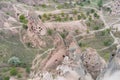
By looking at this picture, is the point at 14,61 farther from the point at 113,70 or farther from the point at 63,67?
the point at 113,70

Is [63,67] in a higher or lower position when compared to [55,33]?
higher

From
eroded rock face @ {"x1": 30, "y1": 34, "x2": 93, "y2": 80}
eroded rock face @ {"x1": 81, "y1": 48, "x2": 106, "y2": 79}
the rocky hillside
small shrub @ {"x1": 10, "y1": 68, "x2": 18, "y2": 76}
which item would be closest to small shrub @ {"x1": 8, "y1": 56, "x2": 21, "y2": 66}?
the rocky hillside

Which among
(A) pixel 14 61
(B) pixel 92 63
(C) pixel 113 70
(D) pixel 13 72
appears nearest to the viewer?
(C) pixel 113 70

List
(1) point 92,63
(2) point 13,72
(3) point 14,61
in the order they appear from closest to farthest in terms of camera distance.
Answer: (1) point 92,63 → (2) point 13,72 → (3) point 14,61

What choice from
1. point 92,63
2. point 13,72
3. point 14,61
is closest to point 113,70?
point 92,63

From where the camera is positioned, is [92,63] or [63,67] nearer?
[63,67]

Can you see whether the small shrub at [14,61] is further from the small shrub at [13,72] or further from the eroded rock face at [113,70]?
the eroded rock face at [113,70]

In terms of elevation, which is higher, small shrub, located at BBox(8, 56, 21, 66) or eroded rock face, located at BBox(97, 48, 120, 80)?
eroded rock face, located at BBox(97, 48, 120, 80)

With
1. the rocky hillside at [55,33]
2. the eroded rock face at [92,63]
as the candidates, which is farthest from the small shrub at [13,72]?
the eroded rock face at [92,63]

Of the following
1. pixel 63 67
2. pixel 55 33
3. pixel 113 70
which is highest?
pixel 113 70

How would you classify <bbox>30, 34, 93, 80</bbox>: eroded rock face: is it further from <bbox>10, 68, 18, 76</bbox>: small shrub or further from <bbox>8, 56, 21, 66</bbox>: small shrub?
<bbox>8, 56, 21, 66</bbox>: small shrub

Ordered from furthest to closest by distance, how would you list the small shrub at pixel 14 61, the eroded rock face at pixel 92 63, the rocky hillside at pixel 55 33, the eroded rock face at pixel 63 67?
the small shrub at pixel 14 61 → the rocky hillside at pixel 55 33 → the eroded rock face at pixel 92 63 → the eroded rock face at pixel 63 67
